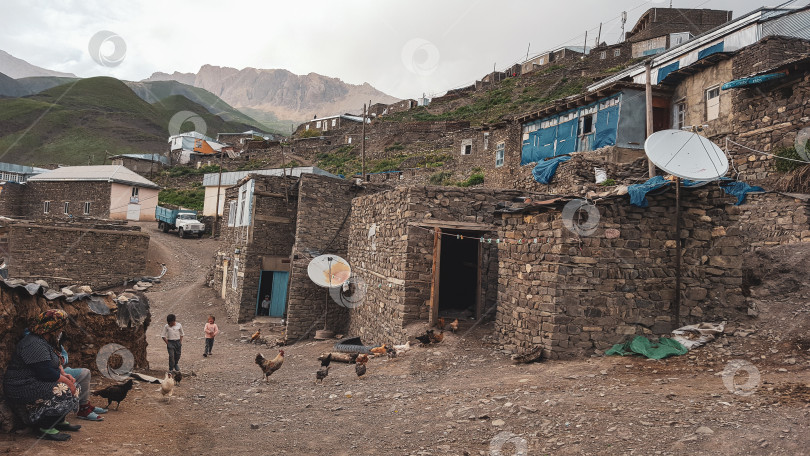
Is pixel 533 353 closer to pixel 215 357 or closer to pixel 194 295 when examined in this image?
pixel 215 357

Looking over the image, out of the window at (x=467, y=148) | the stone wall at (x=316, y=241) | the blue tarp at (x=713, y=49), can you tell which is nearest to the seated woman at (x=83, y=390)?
the stone wall at (x=316, y=241)

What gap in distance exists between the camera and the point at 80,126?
8619cm

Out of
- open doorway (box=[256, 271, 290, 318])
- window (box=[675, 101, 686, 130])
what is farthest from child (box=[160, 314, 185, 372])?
window (box=[675, 101, 686, 130])

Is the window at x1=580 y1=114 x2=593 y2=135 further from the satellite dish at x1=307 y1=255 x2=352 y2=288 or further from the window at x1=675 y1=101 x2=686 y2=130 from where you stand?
the satellite dish at x1=307 y1=255 x2=352 y2=288

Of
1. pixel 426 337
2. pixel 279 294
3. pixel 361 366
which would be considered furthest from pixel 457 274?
pixel 279 294

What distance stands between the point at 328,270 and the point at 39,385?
31.3 feet

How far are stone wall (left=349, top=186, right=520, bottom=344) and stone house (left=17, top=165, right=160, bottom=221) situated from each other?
3213 centimetres

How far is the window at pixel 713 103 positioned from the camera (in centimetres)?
1467

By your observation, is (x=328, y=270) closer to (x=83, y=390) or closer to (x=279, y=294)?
(x=279, y=294)

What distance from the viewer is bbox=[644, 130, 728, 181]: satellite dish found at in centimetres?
693

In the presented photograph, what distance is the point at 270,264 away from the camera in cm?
1802

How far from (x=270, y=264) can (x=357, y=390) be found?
11032 mm

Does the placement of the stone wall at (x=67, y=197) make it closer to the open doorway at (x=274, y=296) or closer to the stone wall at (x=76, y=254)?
the stone wall at (x=76, y=254)

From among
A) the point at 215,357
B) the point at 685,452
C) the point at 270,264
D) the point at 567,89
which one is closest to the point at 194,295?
the point at 270,264
